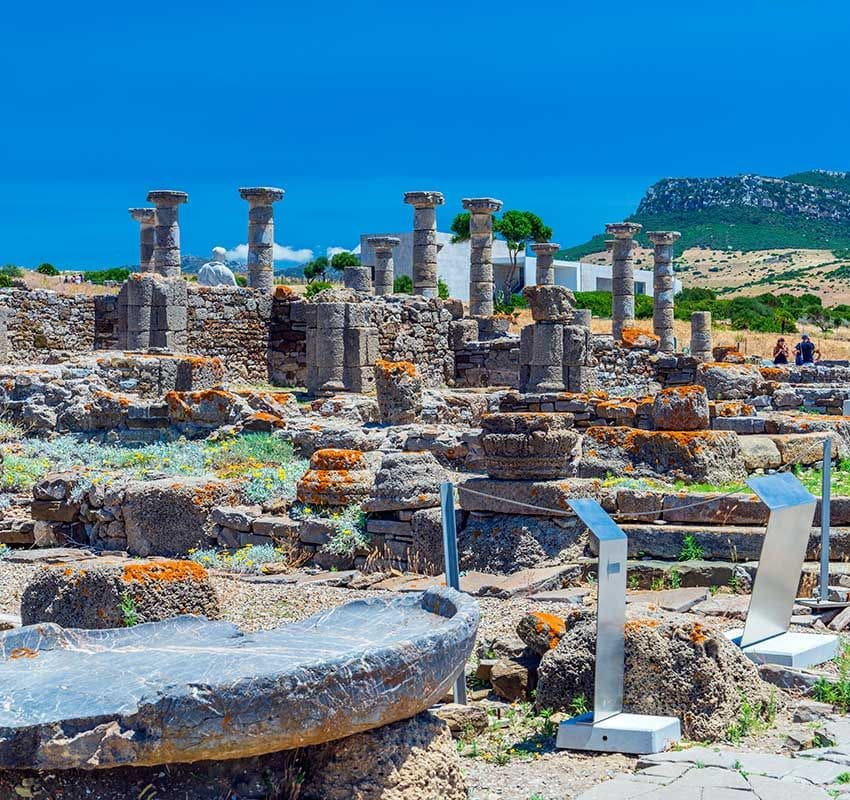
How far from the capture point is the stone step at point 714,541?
863 centimetres

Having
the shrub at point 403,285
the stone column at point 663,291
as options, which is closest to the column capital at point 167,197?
the stone column at point 663,291

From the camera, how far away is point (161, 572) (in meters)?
7.15

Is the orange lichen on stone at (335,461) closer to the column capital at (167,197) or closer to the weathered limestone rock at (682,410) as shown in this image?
the weathered limestone rock at (682,410)

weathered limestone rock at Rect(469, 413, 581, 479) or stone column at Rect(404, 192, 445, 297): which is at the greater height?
stone column at Rect(404, 192, 445, 297)

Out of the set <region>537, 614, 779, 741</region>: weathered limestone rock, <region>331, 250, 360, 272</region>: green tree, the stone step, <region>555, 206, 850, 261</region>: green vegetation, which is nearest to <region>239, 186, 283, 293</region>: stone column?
the stone step

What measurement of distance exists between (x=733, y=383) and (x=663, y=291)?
1804 cm

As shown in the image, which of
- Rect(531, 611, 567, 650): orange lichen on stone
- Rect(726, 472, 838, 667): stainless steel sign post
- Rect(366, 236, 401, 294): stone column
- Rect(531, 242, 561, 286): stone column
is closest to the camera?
Rect(531, 611, 567, 650): orange lichen on stone

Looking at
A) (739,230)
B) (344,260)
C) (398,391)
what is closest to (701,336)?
(398,391)

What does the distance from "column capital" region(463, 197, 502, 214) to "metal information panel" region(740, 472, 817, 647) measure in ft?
82.5

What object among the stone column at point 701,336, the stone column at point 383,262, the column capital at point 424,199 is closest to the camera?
the column capital at point 424,199

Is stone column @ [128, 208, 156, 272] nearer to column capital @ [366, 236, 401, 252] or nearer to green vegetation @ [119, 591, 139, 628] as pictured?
column capital @ [366, 236, 401, 252]

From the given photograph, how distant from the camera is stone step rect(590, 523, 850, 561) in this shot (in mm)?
8633

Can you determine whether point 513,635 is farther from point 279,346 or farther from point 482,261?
point 482,261

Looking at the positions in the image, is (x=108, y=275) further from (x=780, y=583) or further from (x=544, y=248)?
(x=780, y=583)
